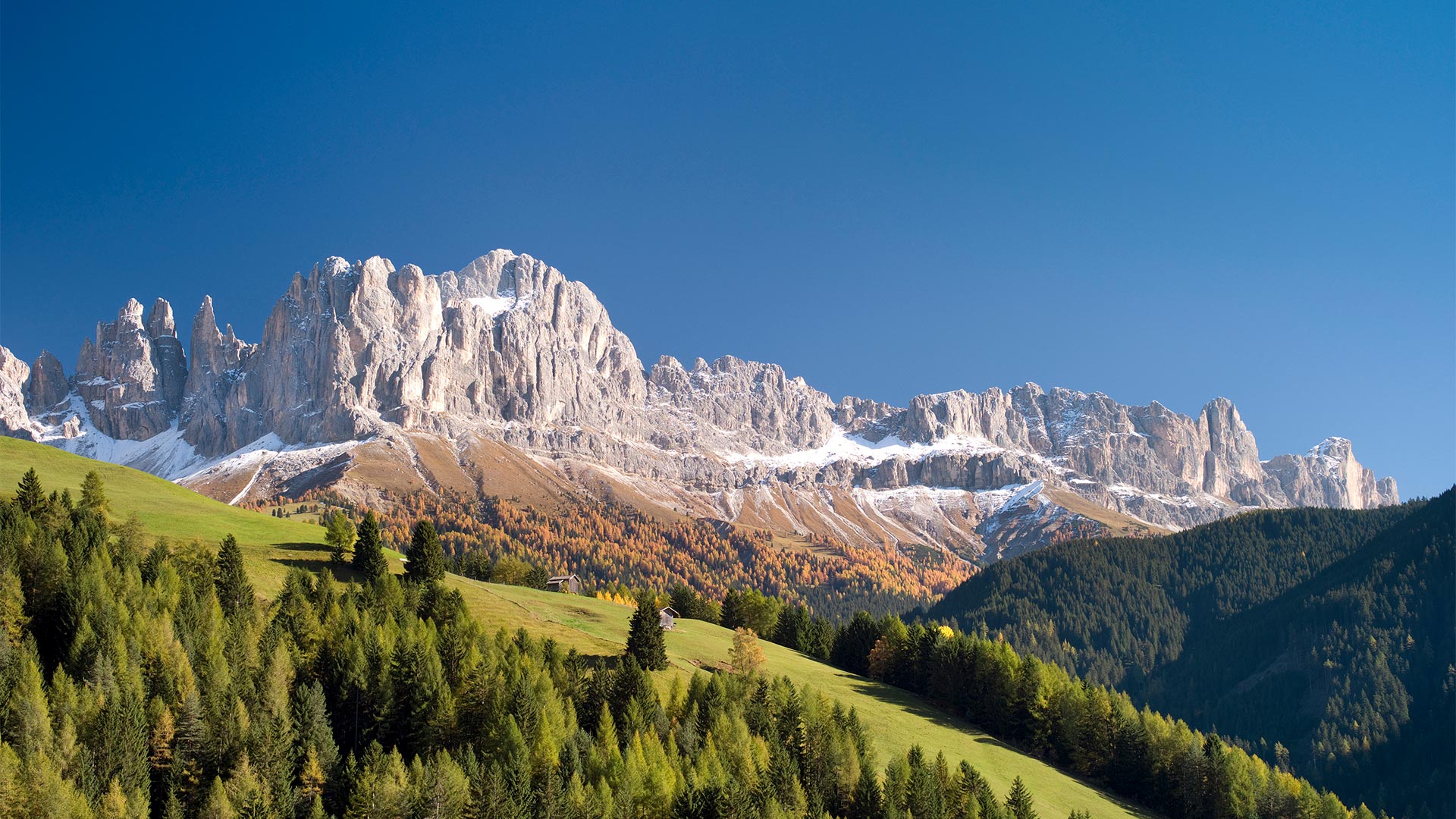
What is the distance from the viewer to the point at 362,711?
6194 cm

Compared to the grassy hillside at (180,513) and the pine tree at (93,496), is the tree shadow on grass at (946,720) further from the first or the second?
the pine tree at (93,496)

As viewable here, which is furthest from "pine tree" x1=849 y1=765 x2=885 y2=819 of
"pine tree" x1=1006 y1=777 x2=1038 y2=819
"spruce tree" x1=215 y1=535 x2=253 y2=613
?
"spruce tree" x1=215 y1=535 x2=253 y2=613

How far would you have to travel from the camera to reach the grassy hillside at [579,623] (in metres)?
84.9

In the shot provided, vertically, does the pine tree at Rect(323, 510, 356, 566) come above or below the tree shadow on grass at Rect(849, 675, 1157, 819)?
above

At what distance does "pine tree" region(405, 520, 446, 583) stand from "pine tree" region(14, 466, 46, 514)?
29.3 meters

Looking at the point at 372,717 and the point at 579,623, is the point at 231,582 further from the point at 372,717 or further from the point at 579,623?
the point at 579,623

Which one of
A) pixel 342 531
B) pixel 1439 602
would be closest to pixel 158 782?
pixel 342 531

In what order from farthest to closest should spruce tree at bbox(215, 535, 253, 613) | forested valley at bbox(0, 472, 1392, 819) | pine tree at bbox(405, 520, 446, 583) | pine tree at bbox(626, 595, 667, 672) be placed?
pine tree at bbox(405, 520, 446, 583), pine tree at bbox(626, 595, 667, 672), spruce tree at bbox(215, 535, 253, 613), forested valley at bbox(0, 472, 1392, 819)

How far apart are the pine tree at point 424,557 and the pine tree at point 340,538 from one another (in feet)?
19.9

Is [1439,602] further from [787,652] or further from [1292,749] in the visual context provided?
[787,652]

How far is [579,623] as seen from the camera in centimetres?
9800

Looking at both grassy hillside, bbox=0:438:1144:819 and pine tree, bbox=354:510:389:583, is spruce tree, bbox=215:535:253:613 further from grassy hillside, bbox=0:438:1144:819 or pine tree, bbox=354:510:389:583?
pine tree, bbox=354:510:389:583

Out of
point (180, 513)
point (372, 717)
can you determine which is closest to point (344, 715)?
point (372, 717)

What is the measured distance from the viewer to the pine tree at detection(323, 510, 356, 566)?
299 feet
